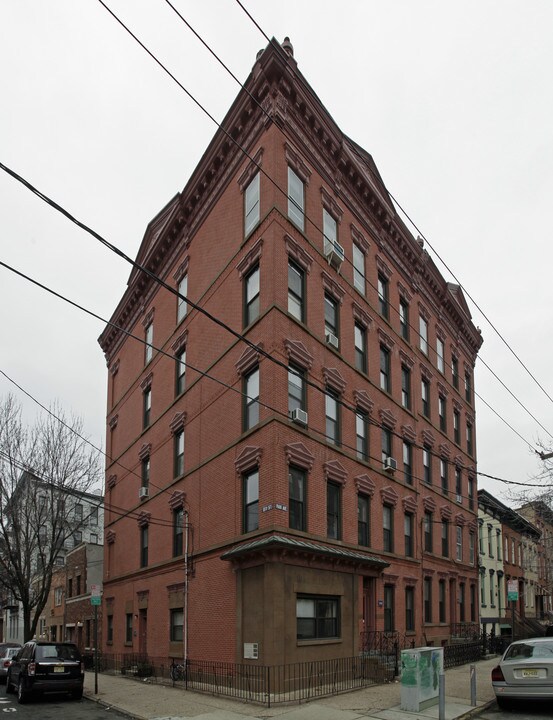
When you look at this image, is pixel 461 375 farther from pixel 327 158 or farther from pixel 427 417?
pixel 327 158

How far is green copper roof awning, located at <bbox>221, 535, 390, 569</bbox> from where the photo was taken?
17406mm

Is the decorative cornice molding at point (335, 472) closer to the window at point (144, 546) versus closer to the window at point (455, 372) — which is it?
the window at point (144, 546)

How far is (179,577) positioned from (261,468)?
23.7 ft

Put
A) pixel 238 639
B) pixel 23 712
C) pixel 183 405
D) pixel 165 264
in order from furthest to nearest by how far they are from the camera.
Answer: pixel 165 264 → pixel 183 405 → pixel 238 639 → pixel 23 712

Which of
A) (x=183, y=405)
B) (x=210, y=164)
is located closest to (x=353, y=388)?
(x=183, y=405)

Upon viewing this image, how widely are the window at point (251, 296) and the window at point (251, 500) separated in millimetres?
4935

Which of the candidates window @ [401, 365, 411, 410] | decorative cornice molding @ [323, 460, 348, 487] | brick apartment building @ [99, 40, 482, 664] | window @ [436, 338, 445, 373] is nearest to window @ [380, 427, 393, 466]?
brick apartment building @ [99, 40, 482, 664]

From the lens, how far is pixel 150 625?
25922mm

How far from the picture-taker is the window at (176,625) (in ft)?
75.6

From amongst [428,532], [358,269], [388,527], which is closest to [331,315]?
[358,269]

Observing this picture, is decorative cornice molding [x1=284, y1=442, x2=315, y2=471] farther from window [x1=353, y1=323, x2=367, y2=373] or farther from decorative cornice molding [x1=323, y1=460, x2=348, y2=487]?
window [x1=353, y1=323, x2=367, y2=373]

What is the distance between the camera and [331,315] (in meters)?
23.6

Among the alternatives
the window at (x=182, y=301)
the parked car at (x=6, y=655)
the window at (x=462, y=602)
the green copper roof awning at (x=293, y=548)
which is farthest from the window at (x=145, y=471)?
the window at (x=462, y=602)

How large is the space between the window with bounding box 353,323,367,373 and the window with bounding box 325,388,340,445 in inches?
122
